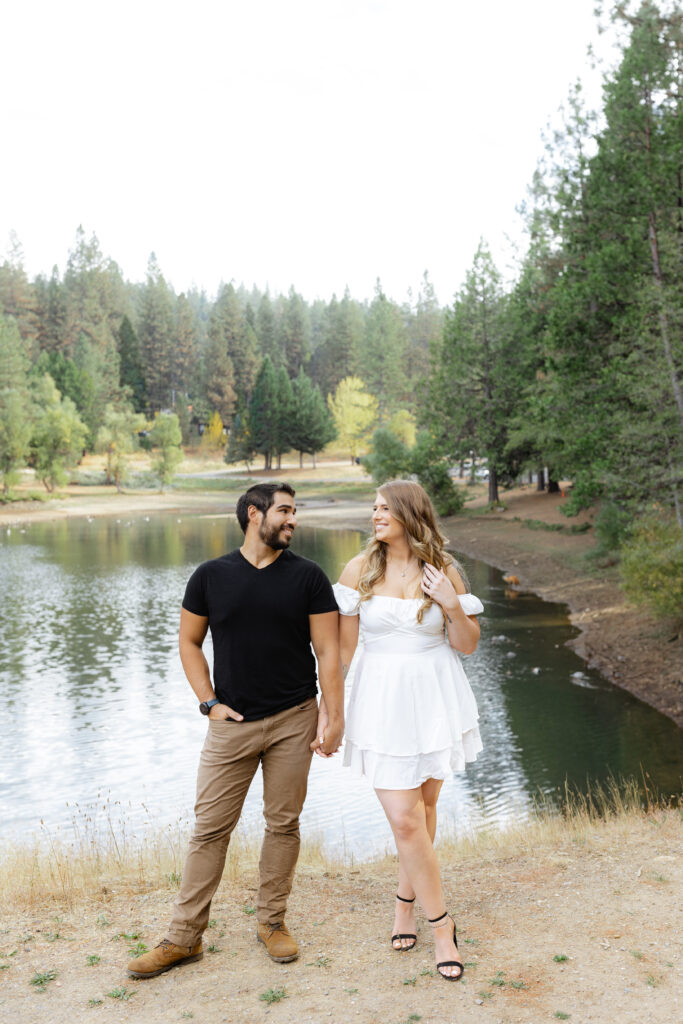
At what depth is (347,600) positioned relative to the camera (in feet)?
15.1

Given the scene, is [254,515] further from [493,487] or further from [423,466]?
[493,487]

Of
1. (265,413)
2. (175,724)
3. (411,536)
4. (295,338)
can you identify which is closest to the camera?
(411,536)

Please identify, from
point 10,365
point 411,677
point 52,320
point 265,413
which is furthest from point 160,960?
point 52,320

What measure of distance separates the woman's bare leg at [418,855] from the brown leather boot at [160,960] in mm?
1177

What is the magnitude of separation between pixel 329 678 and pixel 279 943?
137cm

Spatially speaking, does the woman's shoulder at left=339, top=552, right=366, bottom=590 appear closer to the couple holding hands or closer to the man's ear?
the couple holding hands

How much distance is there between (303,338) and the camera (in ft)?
351

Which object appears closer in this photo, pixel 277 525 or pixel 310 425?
pixel 277 525

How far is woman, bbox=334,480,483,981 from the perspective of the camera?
4449 mm

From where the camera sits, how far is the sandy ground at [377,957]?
419 cm

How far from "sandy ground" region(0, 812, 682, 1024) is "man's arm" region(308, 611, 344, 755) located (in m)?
1.12

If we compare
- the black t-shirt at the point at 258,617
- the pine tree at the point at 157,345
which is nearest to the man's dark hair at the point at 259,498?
the black t-shirt at the point at 258,617

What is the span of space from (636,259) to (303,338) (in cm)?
8731

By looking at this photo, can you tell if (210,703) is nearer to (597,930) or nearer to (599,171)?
(597,930)
